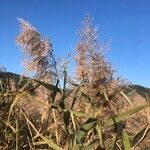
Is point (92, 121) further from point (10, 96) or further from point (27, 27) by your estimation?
point (27, 27)

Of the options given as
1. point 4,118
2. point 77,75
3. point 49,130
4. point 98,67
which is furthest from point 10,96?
point 98,67

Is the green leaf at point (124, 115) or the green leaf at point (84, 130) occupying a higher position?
the green leaf at point (124, 115)

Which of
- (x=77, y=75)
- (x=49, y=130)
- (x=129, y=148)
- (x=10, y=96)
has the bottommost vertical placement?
(x=129, y=148)

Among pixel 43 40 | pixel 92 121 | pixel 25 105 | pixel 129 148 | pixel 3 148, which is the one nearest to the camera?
pixel 129 148

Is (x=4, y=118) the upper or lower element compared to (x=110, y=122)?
upper

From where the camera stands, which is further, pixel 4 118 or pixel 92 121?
pixel 4 118

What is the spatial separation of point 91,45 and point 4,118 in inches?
170

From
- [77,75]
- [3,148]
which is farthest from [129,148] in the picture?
[77,75]

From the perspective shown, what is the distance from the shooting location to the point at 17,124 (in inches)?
64.1

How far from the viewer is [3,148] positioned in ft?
4.91

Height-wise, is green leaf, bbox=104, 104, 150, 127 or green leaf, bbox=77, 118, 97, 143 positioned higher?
green leaf, bbox=104, 104, 150, 127

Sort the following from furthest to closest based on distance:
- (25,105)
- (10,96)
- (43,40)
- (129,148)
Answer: (43,40) → (25,105) → (10,96) → (129,148)

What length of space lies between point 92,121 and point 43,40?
4479mm

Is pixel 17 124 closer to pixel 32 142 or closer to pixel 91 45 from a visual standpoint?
pixel 32 142
